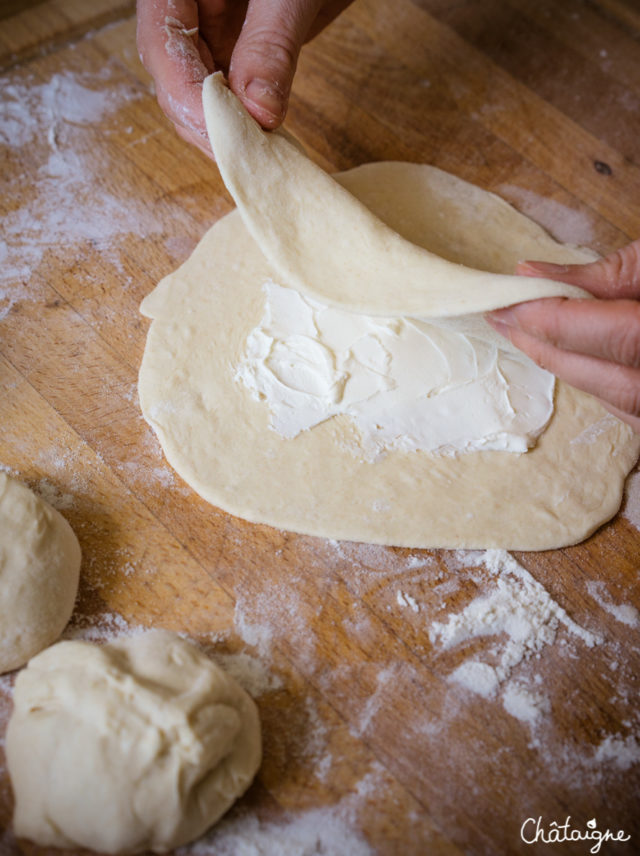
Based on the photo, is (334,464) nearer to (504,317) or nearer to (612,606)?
(504,317)

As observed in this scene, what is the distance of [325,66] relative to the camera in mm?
2299

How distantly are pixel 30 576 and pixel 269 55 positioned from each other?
122 centimetres

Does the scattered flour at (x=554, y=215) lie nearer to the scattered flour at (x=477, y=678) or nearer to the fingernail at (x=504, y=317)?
the fingernail at (x=504, y=317)

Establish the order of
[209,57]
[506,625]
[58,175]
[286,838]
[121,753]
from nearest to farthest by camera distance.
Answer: [121,753] → [286,838] → [506,625] → [209,57] → [58,175]

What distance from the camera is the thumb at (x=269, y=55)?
1544 mm

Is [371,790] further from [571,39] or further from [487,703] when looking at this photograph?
[571,39]

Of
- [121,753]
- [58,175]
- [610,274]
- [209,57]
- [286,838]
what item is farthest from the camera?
[58,175]

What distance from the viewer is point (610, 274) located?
1.38 m

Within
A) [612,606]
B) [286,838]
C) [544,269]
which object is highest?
[544,269]

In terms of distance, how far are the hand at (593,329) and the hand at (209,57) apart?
682mm

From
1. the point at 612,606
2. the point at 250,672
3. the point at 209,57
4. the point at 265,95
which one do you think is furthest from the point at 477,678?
the point at 209,57

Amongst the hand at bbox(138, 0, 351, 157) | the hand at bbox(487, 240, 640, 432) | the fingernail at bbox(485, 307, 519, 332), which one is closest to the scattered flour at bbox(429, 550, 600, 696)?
the hand at bbox(487, 240, 640, 432)

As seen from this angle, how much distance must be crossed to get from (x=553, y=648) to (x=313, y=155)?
4.97ft

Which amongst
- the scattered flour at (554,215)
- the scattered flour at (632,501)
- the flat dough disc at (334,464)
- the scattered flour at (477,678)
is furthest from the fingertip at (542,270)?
the scattered flour at (477,678)
